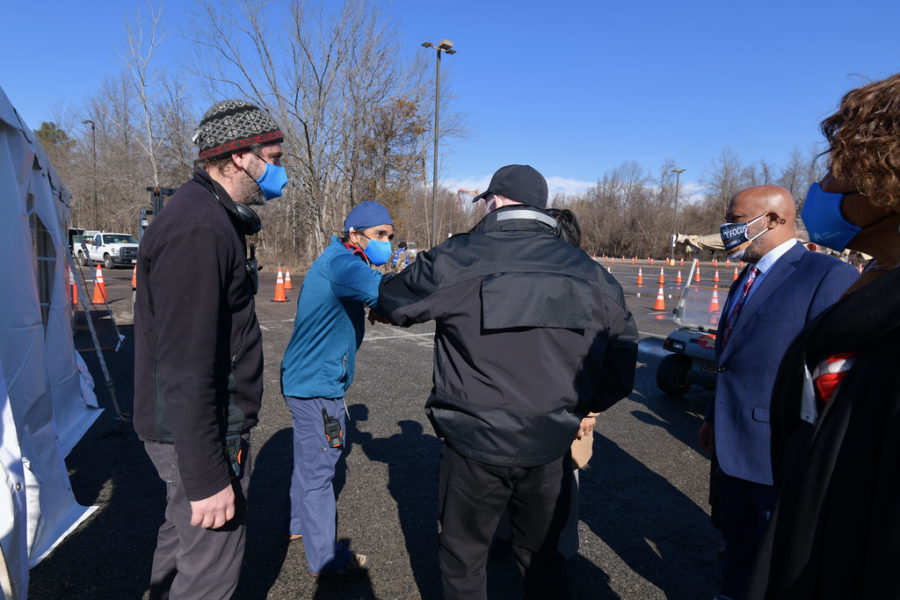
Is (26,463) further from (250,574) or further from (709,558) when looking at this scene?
(709,558)

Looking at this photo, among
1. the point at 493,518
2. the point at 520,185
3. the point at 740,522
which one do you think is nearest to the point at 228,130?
the point at 520,185

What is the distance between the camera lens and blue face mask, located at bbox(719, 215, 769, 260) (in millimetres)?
3021

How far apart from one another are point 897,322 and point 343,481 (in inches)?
155

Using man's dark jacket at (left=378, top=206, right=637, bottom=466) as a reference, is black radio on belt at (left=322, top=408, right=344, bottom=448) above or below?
below

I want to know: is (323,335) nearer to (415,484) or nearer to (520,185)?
(520,185)

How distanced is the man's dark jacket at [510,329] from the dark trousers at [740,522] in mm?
1276

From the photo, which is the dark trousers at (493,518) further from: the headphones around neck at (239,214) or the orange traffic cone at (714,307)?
the orange traffic cone at (714,307)

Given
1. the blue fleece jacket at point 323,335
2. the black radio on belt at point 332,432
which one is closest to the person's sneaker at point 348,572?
the black radio on belt at point 332,432

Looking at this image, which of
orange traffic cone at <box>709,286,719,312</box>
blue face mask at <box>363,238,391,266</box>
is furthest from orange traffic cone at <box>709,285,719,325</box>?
blue face mask at <box>363,238,391,266</box>

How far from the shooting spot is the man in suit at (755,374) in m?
2.55

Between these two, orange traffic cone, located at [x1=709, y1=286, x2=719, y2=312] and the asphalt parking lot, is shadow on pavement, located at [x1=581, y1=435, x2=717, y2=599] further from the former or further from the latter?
orange traffic cone, located at [x1=709, y1=286, x2=719, y2=312]

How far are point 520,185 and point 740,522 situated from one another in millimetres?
2109

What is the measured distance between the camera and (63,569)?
9.78 feet

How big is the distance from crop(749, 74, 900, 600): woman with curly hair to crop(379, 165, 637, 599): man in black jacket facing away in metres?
0.86
